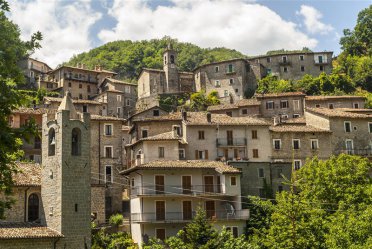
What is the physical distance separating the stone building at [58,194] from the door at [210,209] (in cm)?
1434

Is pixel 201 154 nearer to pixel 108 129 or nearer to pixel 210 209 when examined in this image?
pixel 210 209

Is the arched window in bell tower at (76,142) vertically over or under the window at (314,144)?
under

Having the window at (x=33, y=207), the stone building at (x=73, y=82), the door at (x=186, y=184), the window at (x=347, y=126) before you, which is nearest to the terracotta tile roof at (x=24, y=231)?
the window at (x=33, y=207)

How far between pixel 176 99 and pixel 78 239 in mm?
57016

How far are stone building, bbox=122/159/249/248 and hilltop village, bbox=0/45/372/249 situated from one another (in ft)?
0.29

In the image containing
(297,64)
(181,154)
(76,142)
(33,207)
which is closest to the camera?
(76,142)

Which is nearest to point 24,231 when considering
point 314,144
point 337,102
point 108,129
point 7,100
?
point 7,100

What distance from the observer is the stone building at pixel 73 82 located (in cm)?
8712

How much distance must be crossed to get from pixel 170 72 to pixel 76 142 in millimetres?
59188

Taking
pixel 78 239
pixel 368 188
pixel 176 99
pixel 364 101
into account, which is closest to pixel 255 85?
pixel 176 99

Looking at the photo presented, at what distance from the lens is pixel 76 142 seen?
34.8 metres

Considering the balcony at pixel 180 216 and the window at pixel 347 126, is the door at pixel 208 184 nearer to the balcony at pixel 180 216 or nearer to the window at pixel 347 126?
the balcony at pixel 180 216

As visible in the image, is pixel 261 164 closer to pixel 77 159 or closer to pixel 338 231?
pixel 338 231

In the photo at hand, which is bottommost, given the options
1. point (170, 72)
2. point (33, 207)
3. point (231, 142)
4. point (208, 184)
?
point (33, 207)
